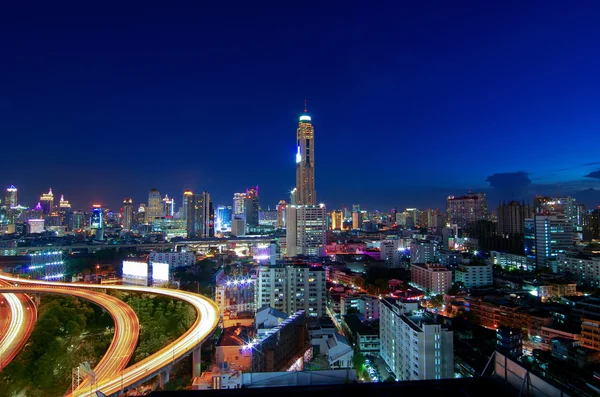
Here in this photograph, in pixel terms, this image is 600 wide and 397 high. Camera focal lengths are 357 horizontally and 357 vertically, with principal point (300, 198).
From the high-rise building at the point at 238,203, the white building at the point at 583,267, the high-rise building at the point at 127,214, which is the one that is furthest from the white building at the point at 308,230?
the high-rise building at the point at 127,214

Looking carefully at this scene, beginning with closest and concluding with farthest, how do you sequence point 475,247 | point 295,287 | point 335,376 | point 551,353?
point 335,376
point 551,353
point 295,287
point 475,247

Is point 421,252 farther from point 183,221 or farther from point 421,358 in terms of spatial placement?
point 183,221

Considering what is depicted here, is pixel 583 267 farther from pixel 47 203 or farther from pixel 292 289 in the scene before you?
pixel 47 203

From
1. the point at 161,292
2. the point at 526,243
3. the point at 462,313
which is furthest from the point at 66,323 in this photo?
the point at 526,243

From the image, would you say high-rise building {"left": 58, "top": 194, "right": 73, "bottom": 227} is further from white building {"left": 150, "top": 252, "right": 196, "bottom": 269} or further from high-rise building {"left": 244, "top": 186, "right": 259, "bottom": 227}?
white building {"left": 150, "top": 252, "right": 196, "bottom": 269}

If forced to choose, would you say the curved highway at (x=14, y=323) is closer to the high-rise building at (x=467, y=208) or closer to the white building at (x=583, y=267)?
the white building at (x=583, y=267)

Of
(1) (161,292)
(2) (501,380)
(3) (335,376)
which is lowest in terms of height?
(1) (161,292)

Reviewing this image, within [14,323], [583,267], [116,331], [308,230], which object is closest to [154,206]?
[308,230]
